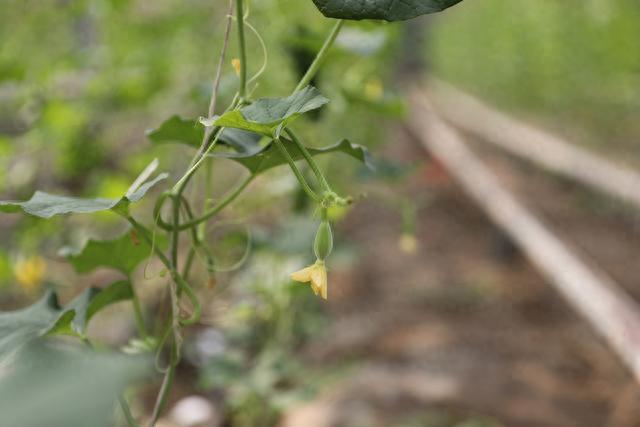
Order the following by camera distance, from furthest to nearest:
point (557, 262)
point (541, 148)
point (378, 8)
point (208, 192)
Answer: point (541, 148), point (557, 262), point (208, 192), point (378, 8)

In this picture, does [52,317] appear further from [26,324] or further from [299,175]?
[299,175]

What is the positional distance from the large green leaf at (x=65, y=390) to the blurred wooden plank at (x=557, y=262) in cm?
152

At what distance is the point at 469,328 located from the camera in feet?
8.26

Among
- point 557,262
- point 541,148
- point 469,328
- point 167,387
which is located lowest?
point 541,148

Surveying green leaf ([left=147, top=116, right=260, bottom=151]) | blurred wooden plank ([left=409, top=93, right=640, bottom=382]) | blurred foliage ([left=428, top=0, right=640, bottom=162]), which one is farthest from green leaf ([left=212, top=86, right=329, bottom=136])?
blurred foliage ([left=428, top=0, right=640, bottom=162])

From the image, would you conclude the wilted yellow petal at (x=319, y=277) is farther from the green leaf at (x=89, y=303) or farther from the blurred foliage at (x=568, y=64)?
Result: the blurred foliage at (x=568, y=64)

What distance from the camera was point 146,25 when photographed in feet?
8.00

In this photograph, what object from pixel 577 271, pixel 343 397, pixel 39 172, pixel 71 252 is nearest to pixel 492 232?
pixel 577 271

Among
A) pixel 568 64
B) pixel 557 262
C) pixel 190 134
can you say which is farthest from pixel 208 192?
pixel 568 64

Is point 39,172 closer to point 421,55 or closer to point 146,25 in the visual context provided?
point 146,25

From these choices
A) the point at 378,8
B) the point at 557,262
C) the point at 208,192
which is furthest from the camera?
the point at 557,262

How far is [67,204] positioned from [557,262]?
6.82 ft

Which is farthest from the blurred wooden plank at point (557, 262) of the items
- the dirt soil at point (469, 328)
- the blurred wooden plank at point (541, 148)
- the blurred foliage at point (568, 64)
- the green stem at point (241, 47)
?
the blurred foliage at point (568, 64)

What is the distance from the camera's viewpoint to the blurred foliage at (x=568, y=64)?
202 inches
